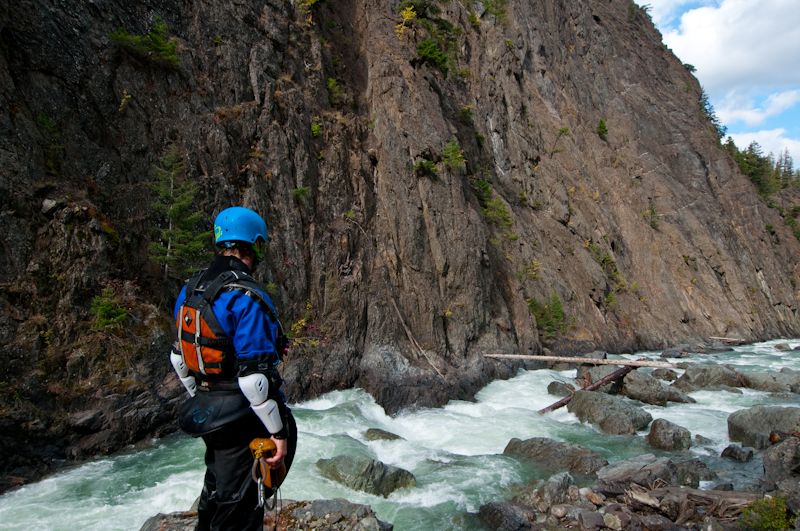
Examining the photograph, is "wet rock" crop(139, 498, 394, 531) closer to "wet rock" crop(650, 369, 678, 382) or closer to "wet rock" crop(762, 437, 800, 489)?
"wet rock" crop(762, 437, 800, 489)

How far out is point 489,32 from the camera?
2864 centimetres

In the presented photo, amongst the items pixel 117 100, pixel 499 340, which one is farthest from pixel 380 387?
pixel 117 100

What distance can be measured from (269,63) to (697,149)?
40356 mm

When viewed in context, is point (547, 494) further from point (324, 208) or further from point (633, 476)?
point (324, 208)

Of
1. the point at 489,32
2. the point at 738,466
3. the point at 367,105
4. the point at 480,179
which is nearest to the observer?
the point at 738,466

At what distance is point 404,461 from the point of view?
8.10 metres

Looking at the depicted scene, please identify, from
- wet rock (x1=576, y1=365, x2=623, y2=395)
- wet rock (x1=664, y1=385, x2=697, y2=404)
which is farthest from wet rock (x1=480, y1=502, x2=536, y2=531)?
wet rock (x1=664, y1=385, x2=697, y2=404)

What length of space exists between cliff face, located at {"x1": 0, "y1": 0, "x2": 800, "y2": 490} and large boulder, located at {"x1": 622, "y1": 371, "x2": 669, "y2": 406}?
3.90 metres

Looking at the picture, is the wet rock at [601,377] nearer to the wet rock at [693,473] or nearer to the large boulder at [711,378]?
the large boulder at [711,378]

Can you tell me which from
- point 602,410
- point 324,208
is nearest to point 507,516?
point 602,410

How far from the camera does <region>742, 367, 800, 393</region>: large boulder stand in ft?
45.7

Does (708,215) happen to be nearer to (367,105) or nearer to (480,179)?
(480,179)

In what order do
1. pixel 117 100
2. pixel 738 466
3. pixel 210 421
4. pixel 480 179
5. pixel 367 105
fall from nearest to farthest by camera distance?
pixel 210 421 < pixel 738 466 < pixel 117 100 < pixel 367 105 < pixel 480 179

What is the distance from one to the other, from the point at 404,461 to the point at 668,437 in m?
5.75
